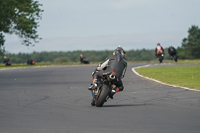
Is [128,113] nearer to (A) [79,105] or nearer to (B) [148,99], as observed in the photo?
(A) [79,105]

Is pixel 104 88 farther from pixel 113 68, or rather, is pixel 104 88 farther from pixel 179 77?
pixel 179 77

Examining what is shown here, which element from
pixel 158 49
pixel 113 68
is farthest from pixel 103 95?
pixel 158 49

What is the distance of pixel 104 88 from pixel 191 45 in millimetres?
141143

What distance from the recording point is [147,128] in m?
9.40

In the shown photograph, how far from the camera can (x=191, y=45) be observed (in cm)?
15200

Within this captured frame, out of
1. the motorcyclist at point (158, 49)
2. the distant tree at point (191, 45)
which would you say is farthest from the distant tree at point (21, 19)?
the distant tree at point (191, 45)

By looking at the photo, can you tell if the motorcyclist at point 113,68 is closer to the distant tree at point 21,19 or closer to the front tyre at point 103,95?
the front tyre at point 103,95

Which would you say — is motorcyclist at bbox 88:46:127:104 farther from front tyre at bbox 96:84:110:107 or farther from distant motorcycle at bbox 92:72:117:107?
front tyre at bbox 96:84:110:107

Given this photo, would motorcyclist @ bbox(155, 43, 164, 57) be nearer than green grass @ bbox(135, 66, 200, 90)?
No

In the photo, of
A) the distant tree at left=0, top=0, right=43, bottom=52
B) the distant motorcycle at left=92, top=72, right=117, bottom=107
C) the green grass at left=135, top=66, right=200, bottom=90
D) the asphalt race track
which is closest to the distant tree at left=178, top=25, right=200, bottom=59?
the distant tree at left=0, top=0, right=43, bottom=52

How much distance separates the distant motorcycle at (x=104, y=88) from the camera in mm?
13203

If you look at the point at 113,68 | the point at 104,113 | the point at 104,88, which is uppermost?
the point at 113,68

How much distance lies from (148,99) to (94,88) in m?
2.29

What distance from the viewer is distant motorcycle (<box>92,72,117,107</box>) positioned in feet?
43.3
